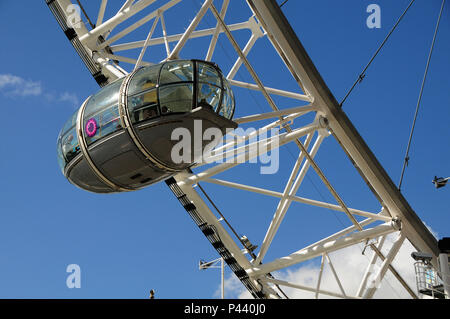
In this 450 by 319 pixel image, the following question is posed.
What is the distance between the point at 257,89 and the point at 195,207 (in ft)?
14.0

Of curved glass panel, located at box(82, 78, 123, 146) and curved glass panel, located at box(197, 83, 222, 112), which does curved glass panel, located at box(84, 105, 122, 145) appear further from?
curved glass panel, located at box(197, 83, 222, 112)

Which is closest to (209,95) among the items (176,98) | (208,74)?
(208,74)

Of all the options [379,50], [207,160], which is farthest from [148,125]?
[379,50]

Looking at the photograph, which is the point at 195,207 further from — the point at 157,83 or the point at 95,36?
the point at 157,83

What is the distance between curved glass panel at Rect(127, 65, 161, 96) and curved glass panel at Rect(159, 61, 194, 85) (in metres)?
0.15

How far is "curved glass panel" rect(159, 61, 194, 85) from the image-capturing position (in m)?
13.8

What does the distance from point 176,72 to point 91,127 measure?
2298 millimetres

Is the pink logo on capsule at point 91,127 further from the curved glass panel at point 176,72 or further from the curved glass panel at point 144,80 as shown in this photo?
the curved glass panel at point 176,72

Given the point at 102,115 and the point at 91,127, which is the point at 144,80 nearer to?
the point at 102,115

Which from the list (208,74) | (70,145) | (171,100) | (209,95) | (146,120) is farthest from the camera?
(70,145)

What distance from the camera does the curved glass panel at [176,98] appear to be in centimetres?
1370

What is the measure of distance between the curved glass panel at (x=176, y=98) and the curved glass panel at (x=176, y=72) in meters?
0.15

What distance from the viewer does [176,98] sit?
45.1 ft

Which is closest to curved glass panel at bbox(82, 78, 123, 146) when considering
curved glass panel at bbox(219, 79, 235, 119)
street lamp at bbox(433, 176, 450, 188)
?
curved glass panel at bbox(219, 79, 235, 119)
